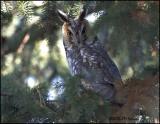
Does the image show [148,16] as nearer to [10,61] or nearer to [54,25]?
[54,25]

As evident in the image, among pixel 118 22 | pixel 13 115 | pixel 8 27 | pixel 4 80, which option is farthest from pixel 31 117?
pixel 8 27

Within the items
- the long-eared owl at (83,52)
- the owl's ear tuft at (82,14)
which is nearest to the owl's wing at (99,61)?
the long-eared owl at (83,52)

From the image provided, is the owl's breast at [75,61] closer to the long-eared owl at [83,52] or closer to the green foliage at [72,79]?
the long-eared owl at [83,52]

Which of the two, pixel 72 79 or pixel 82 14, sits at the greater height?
pixel 72 79

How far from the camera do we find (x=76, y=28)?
121 inches

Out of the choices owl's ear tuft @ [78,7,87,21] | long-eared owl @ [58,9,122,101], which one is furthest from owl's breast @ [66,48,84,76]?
owl's ear tuft @ [78,7,87,21]

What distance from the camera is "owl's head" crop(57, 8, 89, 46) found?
3.01 meters

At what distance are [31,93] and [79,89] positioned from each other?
11.2 inches

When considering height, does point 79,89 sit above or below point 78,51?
above

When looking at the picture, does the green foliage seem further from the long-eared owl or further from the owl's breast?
the owl's breast

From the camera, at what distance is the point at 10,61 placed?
483 centimetres

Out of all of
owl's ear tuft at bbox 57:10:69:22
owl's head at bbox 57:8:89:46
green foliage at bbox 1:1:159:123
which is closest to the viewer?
green foliage at bbox 1:1:159:123

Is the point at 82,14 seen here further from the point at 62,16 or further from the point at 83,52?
the point at 83,52

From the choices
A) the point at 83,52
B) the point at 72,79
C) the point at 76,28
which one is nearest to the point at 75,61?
the point at 83,52
